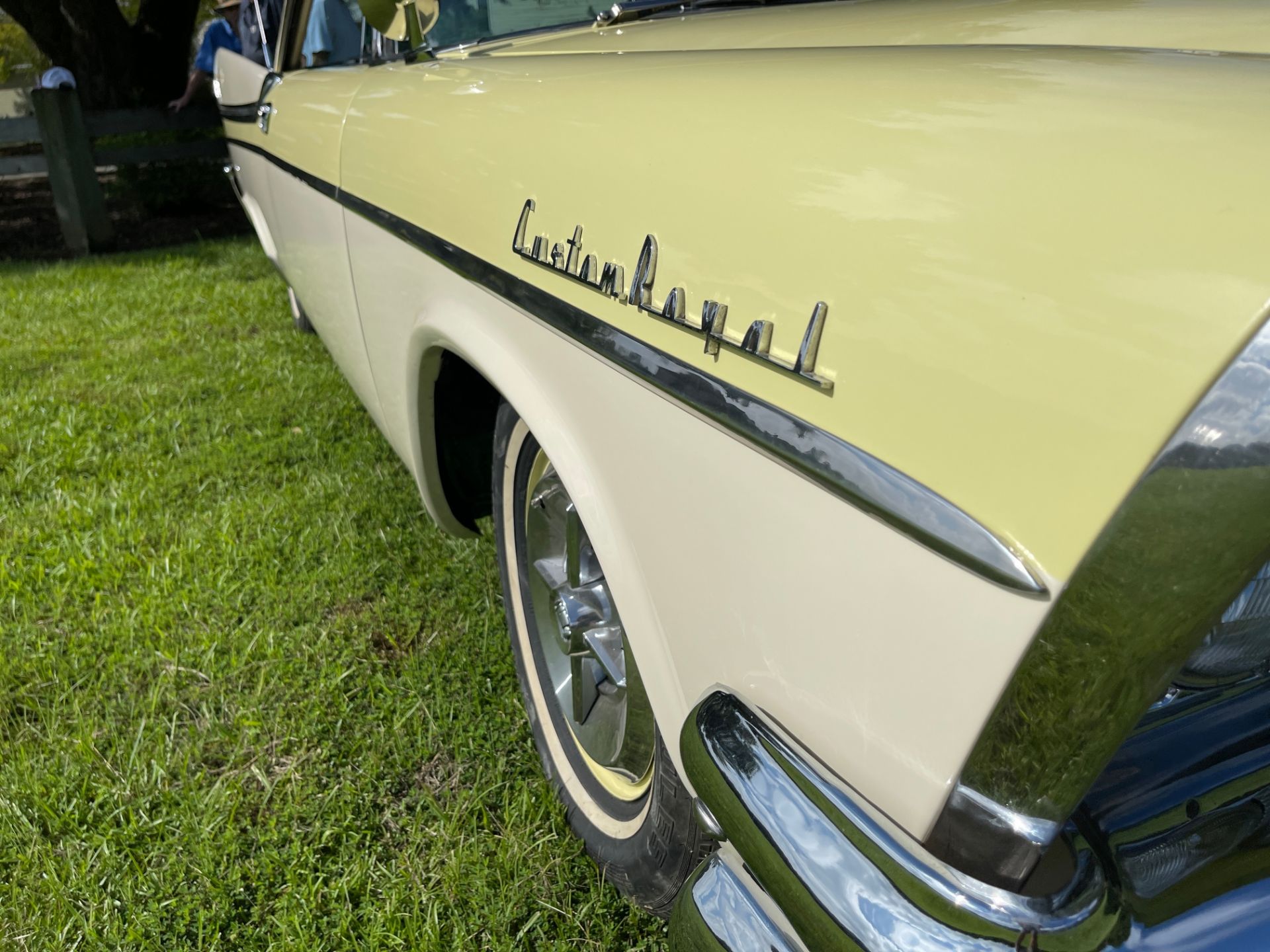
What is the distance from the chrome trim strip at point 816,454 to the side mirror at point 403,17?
1091 mm

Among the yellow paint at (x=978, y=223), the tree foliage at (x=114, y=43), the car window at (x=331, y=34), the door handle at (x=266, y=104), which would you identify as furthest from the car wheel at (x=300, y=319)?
the tree foliage at (x=114, y=43)

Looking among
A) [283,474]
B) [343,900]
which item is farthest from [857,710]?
[283,474]

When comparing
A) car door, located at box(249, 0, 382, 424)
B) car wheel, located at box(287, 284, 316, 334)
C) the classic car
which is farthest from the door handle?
the classic car

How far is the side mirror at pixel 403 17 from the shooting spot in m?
2.03

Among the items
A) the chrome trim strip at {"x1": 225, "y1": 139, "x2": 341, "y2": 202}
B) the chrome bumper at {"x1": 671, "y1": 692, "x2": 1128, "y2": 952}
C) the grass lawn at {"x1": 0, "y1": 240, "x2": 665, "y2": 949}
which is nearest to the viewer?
the chrome bumper at {"x1": 671, "y1": 692, "x2": 1128, "y2": 952}

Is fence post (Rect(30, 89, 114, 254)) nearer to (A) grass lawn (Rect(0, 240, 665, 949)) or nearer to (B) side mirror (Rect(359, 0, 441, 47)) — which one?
(A) grass lawn (Rect(0, 240, 665, 949))

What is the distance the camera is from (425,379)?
1885 mm

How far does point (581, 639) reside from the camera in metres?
1.68

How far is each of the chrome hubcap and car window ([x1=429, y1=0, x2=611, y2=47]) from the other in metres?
1.03

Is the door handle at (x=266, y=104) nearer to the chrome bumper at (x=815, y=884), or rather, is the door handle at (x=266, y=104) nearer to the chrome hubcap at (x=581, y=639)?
the chrome hubcap at (x=581, y=639)

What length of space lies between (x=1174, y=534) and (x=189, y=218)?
9.05 m

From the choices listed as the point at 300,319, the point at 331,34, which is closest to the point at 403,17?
the point at 331,34

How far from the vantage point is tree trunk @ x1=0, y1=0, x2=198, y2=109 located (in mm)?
8703

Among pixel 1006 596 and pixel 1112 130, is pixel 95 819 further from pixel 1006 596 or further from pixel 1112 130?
pixel 1112 130
